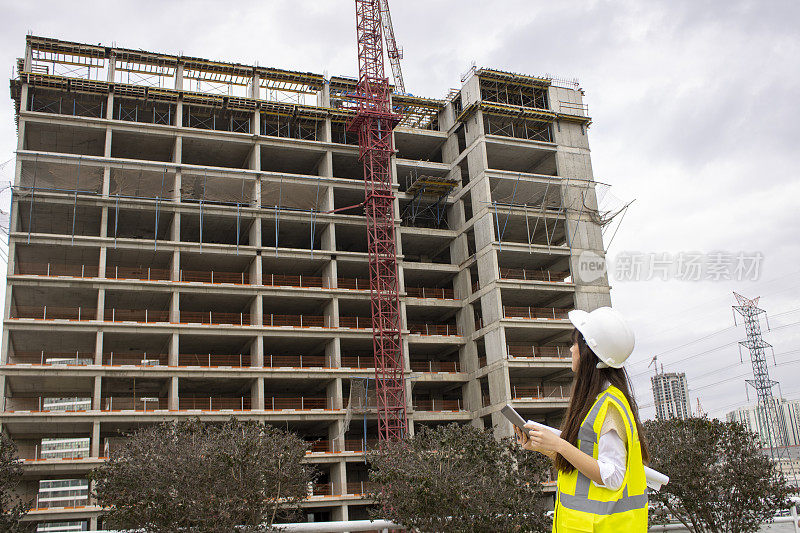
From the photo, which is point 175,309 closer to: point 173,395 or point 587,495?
point 173,395

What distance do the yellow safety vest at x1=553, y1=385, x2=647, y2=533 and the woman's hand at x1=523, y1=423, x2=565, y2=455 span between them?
199 mm

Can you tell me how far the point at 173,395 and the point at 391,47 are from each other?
41.5m

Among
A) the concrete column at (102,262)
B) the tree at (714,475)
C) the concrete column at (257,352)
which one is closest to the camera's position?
the tree at (714,475)

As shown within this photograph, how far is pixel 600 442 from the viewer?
4020 mm

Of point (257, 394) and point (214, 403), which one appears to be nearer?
point (257, 394)

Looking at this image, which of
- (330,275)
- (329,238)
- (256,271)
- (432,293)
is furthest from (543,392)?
(256,271)

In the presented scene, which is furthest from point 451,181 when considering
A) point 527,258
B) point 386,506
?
point 386,506

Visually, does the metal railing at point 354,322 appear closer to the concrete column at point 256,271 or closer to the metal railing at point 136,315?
the concrete column at point 256,271

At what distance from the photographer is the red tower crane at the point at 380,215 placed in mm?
58375

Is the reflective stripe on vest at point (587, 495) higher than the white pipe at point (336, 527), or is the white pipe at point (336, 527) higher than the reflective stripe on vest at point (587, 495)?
the reflective stripe on vest at point (587, 495)

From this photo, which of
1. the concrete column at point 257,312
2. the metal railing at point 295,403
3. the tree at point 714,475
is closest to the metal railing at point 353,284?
the concrete column at point 257,312

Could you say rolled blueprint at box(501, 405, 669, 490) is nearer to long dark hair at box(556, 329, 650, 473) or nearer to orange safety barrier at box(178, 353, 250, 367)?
long dark hair at box(556, 329, 650, 473)

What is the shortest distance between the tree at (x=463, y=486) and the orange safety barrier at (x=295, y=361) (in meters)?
26.8

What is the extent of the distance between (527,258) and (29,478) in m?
43.4
